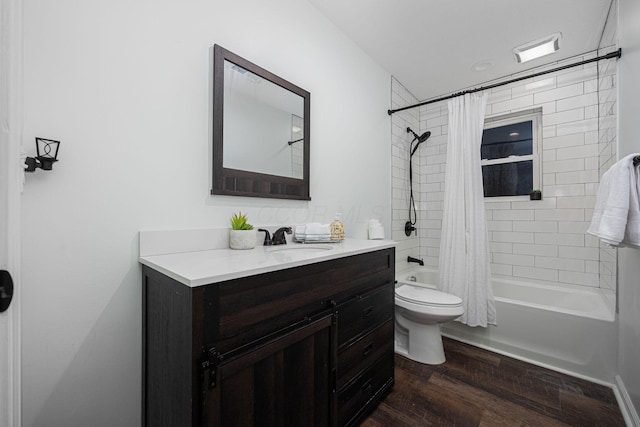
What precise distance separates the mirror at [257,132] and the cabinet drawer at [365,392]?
3.54ft

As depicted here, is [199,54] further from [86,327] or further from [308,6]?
[86,327]

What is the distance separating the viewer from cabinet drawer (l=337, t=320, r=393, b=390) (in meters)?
1.30

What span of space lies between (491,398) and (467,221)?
1.23 meters

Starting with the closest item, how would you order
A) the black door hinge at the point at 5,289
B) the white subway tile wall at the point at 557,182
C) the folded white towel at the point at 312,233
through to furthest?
the black door hinge at the point at 5,289, the folded white towel at the point at 312,233, the white subway tile wall at the point at 557,182

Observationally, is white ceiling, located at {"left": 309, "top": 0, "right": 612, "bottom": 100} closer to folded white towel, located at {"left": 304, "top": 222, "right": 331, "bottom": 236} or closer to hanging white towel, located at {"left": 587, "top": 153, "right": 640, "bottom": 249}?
hanging white towel, located at {"left": 587, "top": 153, "right": 640, "bottom": 249}

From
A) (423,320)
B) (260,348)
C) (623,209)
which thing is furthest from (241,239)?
(623,209)

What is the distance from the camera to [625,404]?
1515 millimetres

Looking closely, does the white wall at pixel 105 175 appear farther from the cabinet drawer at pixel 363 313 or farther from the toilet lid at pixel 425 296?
the toilet lid at pixel 425 296

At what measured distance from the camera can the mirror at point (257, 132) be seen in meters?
1.34

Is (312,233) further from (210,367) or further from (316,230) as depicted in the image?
(210,367)

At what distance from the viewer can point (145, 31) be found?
3.70ft

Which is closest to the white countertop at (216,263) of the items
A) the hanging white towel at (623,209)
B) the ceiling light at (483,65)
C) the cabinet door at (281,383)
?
the cabinet door at (281,383)

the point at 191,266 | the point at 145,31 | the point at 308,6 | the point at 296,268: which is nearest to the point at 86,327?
the point at 191,266

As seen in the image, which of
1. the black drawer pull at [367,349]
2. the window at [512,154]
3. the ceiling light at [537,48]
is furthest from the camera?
the window at [512,154]
